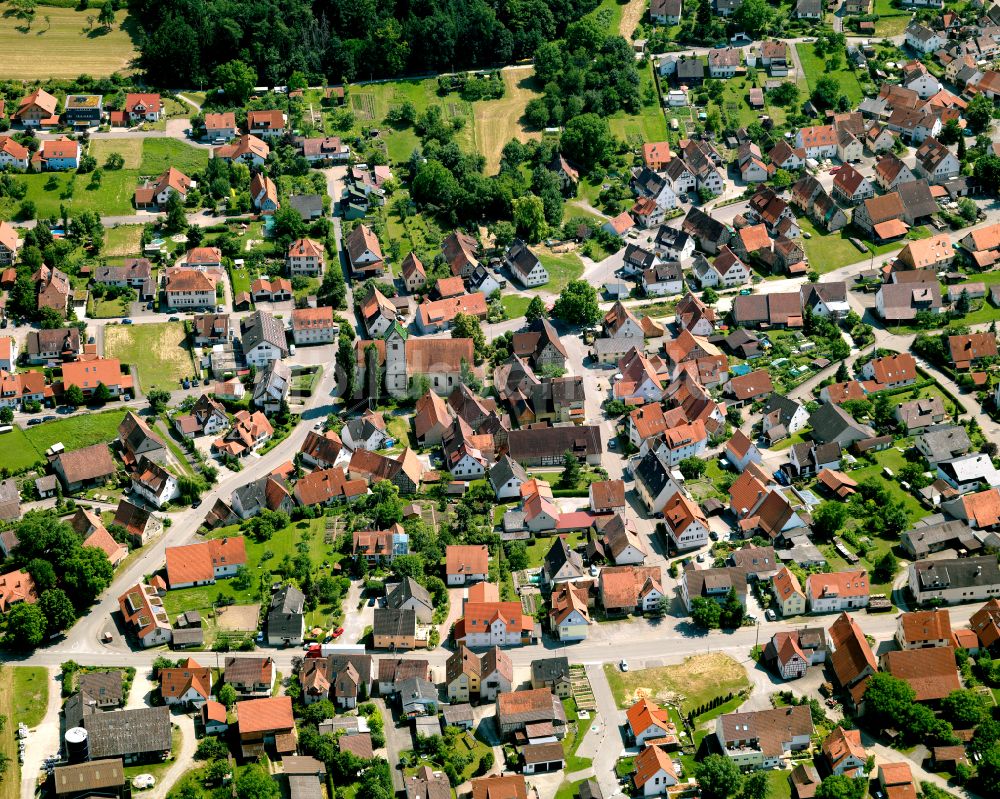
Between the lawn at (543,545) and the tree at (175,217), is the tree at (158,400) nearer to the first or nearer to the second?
the tree at (175,217)

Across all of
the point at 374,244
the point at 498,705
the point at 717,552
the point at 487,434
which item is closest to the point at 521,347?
the point at 487,434

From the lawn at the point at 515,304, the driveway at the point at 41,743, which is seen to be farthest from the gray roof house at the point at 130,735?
the lawn at the point at 515,304

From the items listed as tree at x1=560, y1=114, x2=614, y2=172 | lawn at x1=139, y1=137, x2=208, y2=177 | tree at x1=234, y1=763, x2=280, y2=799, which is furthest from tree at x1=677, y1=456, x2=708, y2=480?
lawn at x1=139, y1=137, x2=208, y2=177

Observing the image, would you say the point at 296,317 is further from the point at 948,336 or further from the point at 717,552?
the point at 948,336

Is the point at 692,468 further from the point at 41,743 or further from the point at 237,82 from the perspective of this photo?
the point at 237,82

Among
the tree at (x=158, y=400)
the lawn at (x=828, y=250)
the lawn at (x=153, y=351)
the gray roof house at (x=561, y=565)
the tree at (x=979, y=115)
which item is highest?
the tree at (x=979, y=115)
